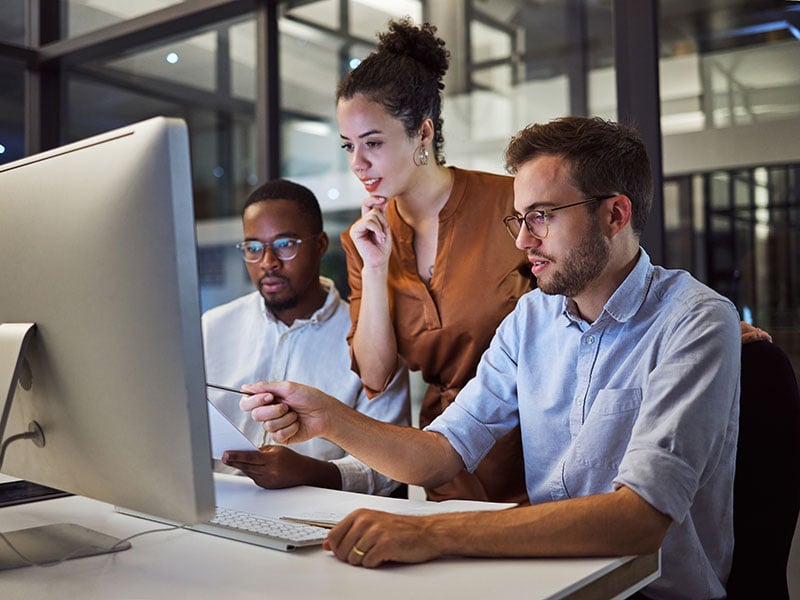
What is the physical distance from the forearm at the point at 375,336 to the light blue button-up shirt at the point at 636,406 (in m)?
0.39

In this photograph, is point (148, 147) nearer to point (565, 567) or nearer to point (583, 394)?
point (565, 567)

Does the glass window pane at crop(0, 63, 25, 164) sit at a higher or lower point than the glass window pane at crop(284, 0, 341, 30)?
lower

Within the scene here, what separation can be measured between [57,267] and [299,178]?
226 cm

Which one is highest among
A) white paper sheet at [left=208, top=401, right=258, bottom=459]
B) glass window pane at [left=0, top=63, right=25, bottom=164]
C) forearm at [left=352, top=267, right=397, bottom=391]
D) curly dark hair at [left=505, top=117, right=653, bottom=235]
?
glass window pane at [left=0, top=63, right=25, bottom=164]

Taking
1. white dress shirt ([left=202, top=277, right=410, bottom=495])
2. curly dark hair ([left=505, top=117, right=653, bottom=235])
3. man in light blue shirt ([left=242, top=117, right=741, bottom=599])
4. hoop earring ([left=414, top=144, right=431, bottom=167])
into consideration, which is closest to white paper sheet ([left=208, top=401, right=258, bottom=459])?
man in light blue shirt ([left=242, top=117, right=741, bottom=599])

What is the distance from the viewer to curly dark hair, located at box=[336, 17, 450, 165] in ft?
6.52

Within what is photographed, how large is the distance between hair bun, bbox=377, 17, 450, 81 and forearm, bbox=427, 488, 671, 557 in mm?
1325

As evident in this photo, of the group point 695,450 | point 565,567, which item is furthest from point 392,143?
point 565,567

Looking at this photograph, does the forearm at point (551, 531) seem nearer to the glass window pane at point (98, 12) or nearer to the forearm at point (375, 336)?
the forearm at point (375, 336)

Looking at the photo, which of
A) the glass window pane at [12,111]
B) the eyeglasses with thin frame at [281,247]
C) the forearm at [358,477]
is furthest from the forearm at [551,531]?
the glass window pane at [12,111]

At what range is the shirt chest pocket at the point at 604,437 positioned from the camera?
1.41m

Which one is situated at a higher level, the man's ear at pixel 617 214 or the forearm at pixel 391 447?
the man's ear at pixel 617 214

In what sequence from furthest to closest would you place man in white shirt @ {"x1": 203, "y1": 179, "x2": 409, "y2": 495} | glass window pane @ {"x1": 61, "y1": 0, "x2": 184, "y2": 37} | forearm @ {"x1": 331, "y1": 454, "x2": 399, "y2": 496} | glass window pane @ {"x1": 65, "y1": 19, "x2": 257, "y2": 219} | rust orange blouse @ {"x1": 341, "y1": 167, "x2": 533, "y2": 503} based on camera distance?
glass window pane @ {"x1": 61, "y1": 0, "x2": 184, "y2": 37} → glass window pane @ {"x1": 65, "y1": 19, "x2": 257, "y2": 219} → man in white shirt @ {"x1": 203, "y1": 179, "x2": 409, "y2": 495} → rust orange blouse @ {"x1": 341, "y1": 167, "x2": 533, "y2": 503} → forearm @ {"x1": 331, "y1": 454, "x2": 399, "y2": 496}

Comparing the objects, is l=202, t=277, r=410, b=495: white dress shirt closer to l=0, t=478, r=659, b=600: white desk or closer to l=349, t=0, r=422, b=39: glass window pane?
l=0, t=478, r=659, b=600: white desk
